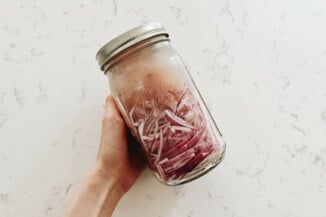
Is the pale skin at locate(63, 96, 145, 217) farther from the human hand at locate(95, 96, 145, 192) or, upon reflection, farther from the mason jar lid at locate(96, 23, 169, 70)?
the mason jar lid at locate(96, 23, 169, 70)

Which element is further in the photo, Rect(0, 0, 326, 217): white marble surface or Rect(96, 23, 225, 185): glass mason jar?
Rect(0, 0, 326, 217): white marble surface

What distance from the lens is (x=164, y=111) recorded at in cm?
64

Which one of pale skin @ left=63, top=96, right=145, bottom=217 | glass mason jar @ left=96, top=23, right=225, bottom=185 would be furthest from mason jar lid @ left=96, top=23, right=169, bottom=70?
pale skin @ left=63, top=96, right=145, bottom=217

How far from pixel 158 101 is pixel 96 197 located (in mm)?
181

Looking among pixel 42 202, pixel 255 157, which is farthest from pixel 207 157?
pixel 42 202

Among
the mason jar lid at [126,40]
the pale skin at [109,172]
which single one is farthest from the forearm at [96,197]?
the mason jar lid at [126,40]

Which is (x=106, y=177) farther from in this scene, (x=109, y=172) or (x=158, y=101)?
(x=158, y=101)

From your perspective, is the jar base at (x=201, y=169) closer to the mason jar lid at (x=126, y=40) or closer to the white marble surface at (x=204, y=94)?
the white marble surface at (x=204, y=94)

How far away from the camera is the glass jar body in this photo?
64cm

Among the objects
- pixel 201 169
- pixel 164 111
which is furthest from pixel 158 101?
pixel 201 169

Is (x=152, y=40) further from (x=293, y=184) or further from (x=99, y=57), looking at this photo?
(x=293, y=184)

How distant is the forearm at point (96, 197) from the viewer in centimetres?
68

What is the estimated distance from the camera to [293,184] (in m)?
0.74

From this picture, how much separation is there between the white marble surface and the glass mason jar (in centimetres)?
11
